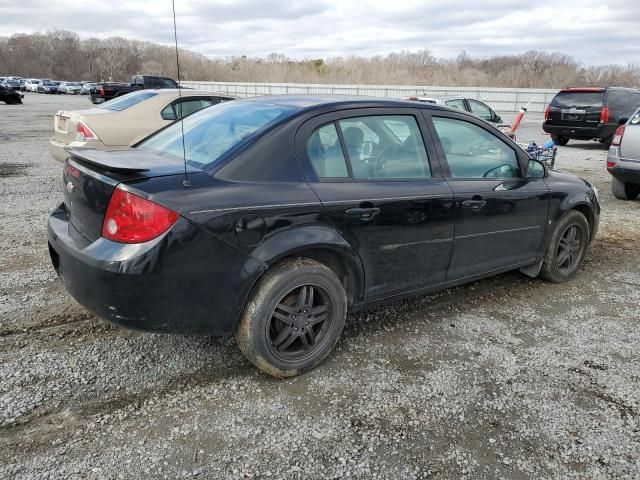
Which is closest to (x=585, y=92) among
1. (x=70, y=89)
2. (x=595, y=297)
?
(x=595, y=297)

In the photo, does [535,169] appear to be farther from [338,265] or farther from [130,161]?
[130,161]

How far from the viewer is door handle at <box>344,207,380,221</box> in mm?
3008

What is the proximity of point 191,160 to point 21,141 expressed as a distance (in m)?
12.8

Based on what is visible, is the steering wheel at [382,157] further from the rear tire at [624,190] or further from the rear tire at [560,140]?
the rear tire at [560,140]

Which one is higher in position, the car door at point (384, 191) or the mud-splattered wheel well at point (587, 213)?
the car door at point (384, 191)

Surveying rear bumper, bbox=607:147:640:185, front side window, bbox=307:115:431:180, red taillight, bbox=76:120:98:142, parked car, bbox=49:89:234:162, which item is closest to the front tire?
front side window, bbox=307:115:431:180

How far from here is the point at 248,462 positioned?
2.32 m

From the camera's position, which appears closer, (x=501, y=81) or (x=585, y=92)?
(x=585, y=92)

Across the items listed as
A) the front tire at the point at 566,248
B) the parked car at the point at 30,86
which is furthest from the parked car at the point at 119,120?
the parked car at the point at 30,86

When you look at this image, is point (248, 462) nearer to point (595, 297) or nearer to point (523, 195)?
point (523, 195)

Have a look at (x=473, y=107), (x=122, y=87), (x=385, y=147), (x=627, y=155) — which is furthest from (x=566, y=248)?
(x=122, y=87)

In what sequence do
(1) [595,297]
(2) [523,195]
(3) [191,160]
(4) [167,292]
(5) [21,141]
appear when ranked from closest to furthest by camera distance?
(4) [167,292] → (3) [191,160] → (2) [523,195] → (1) [595,297] → (5) [21,141]

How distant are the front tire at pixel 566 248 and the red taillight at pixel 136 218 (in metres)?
3.42

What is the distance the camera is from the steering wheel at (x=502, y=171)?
3.90 m
